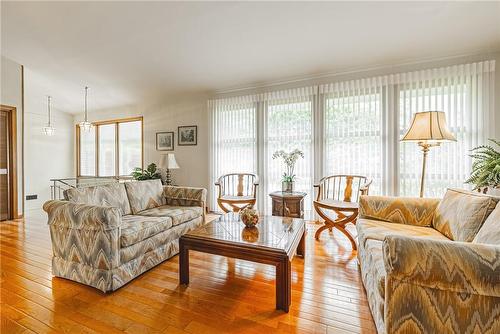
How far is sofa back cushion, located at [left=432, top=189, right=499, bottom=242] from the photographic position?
1.48 meters

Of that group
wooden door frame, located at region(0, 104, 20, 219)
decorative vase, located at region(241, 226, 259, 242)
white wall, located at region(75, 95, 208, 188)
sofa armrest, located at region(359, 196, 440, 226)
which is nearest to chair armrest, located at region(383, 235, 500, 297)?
decorative vase, located at region(241, 226, 259, 242)

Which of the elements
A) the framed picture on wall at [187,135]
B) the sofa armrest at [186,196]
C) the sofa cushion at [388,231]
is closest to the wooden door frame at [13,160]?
the framed picture on wall at [187,135]

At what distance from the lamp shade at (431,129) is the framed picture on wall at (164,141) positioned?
14.7 feet

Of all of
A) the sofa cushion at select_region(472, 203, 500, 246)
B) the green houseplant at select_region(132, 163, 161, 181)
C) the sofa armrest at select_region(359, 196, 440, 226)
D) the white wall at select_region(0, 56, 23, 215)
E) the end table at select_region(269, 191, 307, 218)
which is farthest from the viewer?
the green houseplant at select_region(132, 163, 161, 181)

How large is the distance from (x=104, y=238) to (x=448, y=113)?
4.31m

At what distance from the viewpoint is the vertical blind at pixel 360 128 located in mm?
3088

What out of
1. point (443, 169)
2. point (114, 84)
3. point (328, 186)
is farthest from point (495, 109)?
point (114, 84)

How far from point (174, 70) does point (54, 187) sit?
14.5 feet

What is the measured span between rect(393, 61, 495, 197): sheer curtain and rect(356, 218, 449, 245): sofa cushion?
162cm

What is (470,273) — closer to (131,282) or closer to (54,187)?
(131,282)

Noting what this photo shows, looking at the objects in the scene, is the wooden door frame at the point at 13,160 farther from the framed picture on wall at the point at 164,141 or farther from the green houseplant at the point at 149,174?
the framed picture on wall at the point at 164,141

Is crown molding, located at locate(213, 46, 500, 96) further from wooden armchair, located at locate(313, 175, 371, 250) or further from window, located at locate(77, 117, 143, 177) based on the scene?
window, located at locate(77, 117, 143, 177)

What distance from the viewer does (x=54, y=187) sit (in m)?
5.63

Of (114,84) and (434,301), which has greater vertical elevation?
(114,84)
